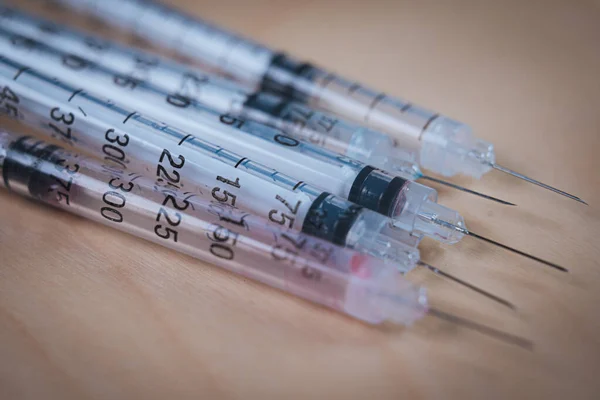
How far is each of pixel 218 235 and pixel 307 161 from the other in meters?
0.31

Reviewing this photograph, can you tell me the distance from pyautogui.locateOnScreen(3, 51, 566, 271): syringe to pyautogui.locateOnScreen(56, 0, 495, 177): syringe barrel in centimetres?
23

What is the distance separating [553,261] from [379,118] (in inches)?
23.2

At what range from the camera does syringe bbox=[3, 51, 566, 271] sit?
1.41 meters

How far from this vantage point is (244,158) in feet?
4.90

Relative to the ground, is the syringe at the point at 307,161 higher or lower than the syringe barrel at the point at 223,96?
lower

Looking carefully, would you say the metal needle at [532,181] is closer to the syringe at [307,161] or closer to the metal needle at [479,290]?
the syringe at [307,161]

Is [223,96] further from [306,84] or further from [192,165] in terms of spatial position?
[192,165]

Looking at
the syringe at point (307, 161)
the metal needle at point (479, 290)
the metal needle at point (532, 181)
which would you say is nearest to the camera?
the metal needle at point (479, 290)

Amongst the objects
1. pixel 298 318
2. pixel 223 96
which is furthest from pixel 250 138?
pixel 298 318

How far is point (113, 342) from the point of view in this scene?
1229mm

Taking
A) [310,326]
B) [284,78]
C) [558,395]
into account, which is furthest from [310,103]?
[558,395]

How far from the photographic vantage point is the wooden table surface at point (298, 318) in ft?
3.85

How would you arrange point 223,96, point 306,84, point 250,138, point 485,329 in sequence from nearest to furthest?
point 485,329, point 250,138, point 223,96, point 306,84

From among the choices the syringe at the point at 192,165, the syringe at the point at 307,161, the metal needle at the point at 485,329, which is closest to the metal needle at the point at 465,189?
the syringe at the point at 307,161
